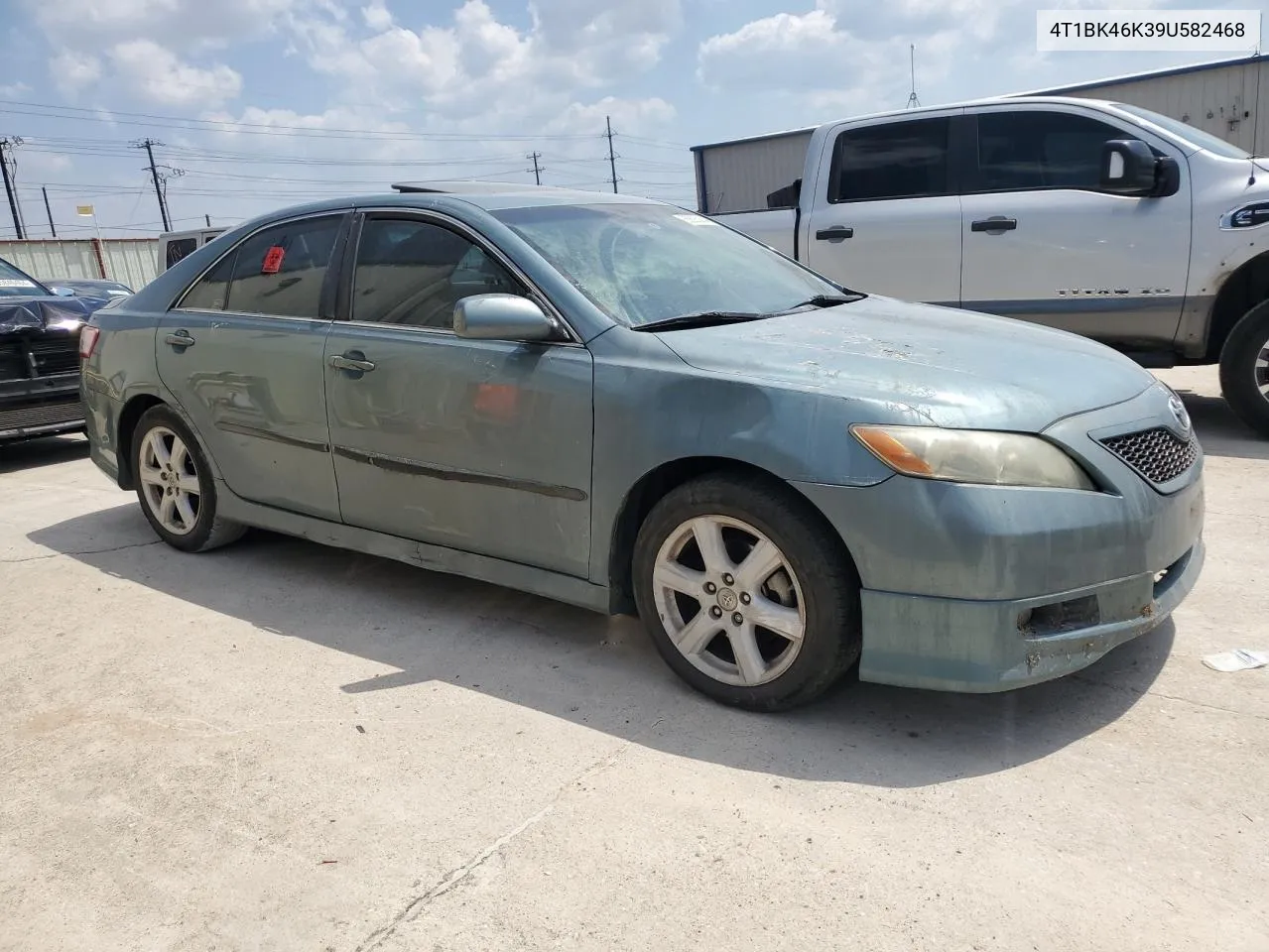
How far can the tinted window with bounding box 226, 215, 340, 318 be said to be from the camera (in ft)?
13.8

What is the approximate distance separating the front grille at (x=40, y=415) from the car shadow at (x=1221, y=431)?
7.38 m

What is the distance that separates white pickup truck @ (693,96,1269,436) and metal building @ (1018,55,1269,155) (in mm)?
9130

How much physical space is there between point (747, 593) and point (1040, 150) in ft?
15.4

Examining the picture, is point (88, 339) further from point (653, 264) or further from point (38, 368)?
point (653, 264)

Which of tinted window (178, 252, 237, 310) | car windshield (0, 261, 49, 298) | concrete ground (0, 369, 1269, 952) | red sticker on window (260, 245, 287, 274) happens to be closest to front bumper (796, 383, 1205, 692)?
concrete ground (0, 369, 1269, 952)

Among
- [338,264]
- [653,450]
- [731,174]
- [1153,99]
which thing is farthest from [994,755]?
[731,174]

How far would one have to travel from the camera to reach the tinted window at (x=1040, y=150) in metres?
6.23

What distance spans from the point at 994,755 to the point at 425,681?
5.95ft

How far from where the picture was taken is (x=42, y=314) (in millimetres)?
7715

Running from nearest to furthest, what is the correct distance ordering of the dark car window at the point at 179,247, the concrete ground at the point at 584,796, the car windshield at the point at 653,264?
1. the concrete ground at the point at 584,796
2. the car windshield at the point at 653,264
3. the dark car window at the point at 179,247

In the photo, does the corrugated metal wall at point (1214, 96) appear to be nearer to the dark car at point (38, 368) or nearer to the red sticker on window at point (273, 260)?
the dark car at point (38, 368)

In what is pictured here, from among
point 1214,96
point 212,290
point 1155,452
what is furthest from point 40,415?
point 1214,96

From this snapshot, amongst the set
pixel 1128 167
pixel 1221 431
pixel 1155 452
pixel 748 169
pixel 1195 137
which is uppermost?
pixel 748 169

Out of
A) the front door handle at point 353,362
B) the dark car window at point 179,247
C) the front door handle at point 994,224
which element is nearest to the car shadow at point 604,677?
the front door handle at point 353,362
